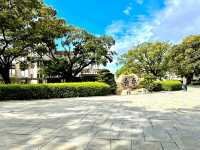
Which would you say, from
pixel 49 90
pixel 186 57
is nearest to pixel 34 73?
pixel 186 57

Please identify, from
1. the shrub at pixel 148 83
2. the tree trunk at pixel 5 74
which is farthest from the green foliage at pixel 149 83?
the tree trunk at pixel 5 74

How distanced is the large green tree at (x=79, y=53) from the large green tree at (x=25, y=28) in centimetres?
715

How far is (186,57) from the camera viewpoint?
43.5 m

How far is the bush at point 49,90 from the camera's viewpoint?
660 inches

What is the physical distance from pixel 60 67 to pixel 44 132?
25657mm

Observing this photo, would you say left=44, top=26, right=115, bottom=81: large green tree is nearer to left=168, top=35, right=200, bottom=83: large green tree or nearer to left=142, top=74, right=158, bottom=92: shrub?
left=142, top=74, right=158, bottom=92: shrub

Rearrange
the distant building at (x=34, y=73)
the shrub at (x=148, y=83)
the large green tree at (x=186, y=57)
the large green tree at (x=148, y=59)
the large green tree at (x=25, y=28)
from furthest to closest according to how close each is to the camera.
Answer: the large green tree at (x=148, y=59) → the large green tree at (x=186, y=57) → the distant building at (x=34, y=73) → the shrub at (x=148, y=83) → the large green tree at (x=25, y=28)

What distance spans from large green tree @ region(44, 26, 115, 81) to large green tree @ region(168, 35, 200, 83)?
15904 mm

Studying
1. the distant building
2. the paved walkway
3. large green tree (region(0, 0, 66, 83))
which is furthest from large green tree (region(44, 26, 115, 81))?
the paved walkway

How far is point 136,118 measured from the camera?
29.6ft

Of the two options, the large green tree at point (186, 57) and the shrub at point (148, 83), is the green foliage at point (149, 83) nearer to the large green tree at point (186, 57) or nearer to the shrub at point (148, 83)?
the shrub at point (148, 83)

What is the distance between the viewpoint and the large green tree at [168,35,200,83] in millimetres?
42938

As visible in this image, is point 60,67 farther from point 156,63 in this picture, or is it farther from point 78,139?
point 78,139

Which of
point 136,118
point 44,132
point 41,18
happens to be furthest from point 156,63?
point 44,132
